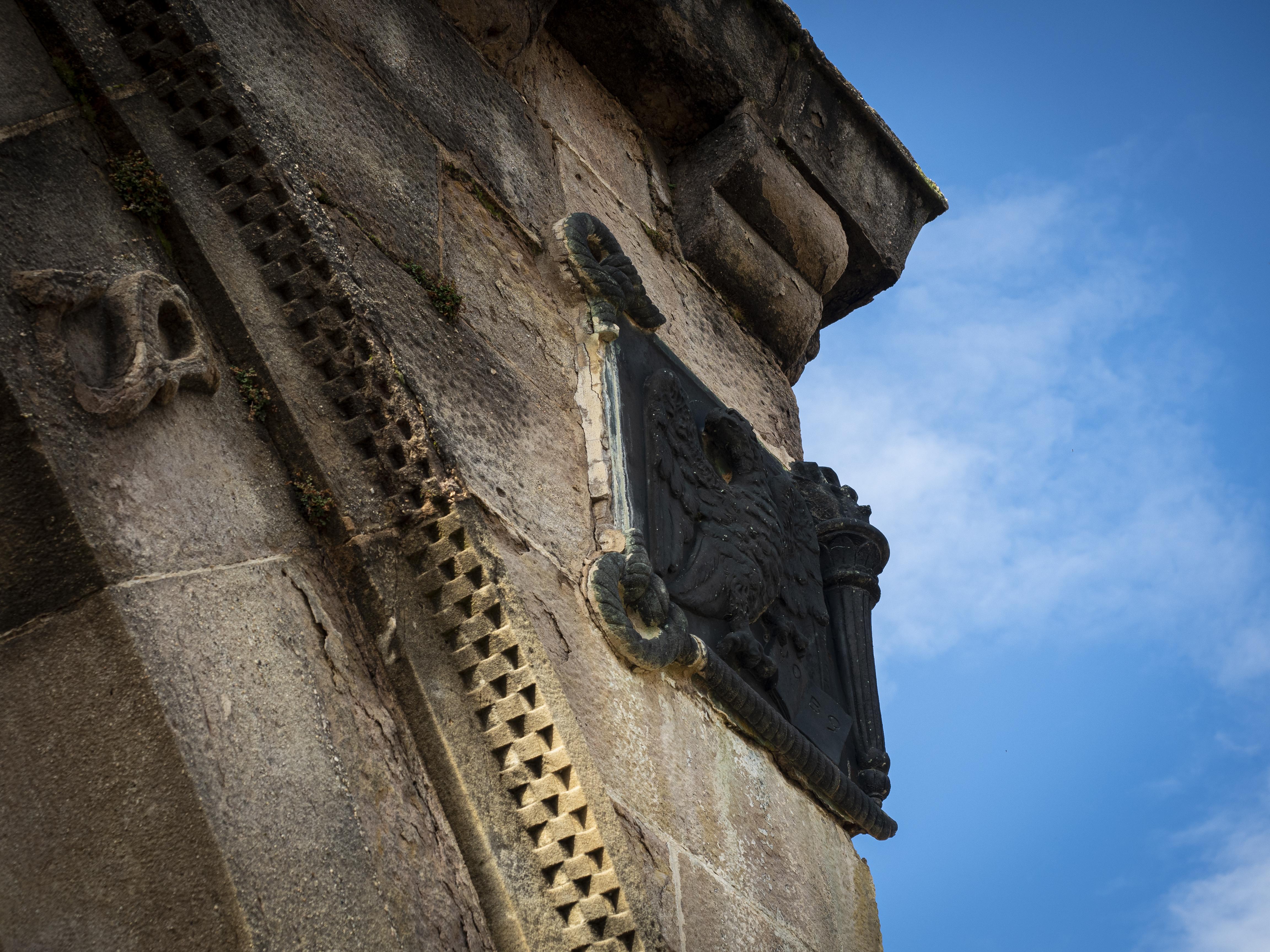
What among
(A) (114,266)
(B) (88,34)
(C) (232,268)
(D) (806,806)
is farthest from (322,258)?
(D) (806,806)

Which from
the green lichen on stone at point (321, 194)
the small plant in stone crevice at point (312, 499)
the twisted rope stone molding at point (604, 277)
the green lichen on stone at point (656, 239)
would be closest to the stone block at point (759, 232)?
the green lichen on stone at point (656, 239)

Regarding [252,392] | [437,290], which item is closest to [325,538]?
Answer: [252,392]

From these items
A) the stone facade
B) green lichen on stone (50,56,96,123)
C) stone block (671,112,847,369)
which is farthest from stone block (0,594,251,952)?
stone block (671,112,847,369)

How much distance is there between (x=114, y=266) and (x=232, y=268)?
0.22 meters

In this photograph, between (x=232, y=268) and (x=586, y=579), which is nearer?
(x=232, y=268)

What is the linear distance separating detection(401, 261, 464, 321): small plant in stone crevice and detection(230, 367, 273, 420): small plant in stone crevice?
510mm

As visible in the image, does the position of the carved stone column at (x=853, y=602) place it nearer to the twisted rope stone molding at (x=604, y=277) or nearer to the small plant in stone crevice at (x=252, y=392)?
the twisted rope stone molding at (x=604, y=277)

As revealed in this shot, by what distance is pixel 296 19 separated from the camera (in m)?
2.83

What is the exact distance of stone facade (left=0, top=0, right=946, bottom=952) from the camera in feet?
5.75

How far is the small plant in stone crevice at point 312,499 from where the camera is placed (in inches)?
85.3

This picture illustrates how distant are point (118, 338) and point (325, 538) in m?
0.43

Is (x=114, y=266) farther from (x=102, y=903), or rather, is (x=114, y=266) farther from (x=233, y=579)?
(x=102, y=903)

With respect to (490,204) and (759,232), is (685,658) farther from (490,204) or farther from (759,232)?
(759,232)

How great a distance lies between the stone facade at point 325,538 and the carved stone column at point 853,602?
4.8 inches
